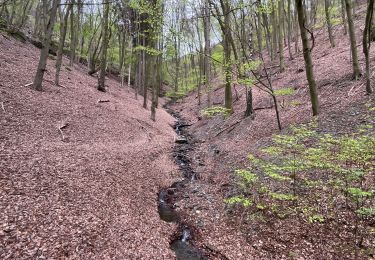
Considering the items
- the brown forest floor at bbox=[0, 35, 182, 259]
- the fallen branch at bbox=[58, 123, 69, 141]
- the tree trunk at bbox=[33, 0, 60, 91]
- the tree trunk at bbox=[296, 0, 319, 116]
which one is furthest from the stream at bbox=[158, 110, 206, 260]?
the tree trunk at bbox=[33, 0, 60, 91]

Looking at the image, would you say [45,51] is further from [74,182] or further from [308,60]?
[308,60]

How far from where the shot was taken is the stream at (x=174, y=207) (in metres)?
6.91

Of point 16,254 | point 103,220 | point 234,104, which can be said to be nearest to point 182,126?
point 234,104

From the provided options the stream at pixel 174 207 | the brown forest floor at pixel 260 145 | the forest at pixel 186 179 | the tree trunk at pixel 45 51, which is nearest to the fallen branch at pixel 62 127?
the forest at pixel 186 179

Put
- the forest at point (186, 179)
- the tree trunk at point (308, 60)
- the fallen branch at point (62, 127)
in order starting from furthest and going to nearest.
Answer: the tree trunk at point (308, 60) < the fallen branch at point (62, 127) < the forest at point (186, 179)

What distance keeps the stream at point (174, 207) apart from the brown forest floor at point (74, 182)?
0.91 feet

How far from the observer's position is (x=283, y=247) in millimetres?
6617

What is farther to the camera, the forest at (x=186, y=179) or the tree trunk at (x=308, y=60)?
the tree trunk at (x=308, y=60)

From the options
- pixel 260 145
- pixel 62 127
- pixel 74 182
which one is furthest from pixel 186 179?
pixel 62 127

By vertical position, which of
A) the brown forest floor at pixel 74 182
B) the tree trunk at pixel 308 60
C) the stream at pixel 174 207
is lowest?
the stream at pixel 174 207

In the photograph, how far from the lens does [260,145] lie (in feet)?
41.0

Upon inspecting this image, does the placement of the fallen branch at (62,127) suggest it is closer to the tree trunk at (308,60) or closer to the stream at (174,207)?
the stream at (174,207)

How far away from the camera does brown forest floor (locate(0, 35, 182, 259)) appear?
5.70 meters

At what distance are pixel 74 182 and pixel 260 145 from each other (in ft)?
26.0
